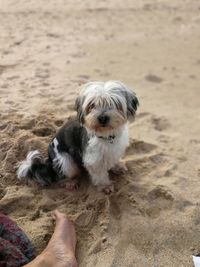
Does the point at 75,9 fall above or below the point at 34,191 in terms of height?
above

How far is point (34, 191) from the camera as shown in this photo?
3.79 metres

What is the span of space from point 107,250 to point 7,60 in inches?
133

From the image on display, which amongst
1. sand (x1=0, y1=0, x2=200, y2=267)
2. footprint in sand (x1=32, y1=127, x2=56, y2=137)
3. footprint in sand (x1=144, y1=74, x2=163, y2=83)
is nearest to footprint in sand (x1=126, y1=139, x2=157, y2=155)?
sand (x1=0, y1=0, x2=200, y2=267)

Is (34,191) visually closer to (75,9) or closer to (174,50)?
(174,50)

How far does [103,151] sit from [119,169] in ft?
1.42

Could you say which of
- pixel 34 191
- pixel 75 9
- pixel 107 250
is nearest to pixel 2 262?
pixel 107 250

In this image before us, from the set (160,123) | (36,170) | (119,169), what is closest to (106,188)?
(119,169)

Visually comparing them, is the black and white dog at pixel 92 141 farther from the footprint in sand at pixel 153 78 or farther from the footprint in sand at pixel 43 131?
the footprint in sand at pixel 153 78

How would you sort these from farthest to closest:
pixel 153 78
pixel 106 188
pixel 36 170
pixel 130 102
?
1. pixel 153 78
2. pixel 36 170
3. pixel 106 188
4. pixel 130 102

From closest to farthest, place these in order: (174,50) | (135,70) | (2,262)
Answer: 1. (2,262)
2. (135,70)
3. (174,50)

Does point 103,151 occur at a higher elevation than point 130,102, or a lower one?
lower

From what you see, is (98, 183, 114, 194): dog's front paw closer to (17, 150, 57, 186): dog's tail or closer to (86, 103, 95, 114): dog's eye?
(17, 150, 57, 186): dog's tail

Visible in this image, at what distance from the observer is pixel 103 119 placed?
3275 mm

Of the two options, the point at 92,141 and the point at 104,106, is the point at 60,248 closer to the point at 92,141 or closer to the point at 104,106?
the point at 92,141
